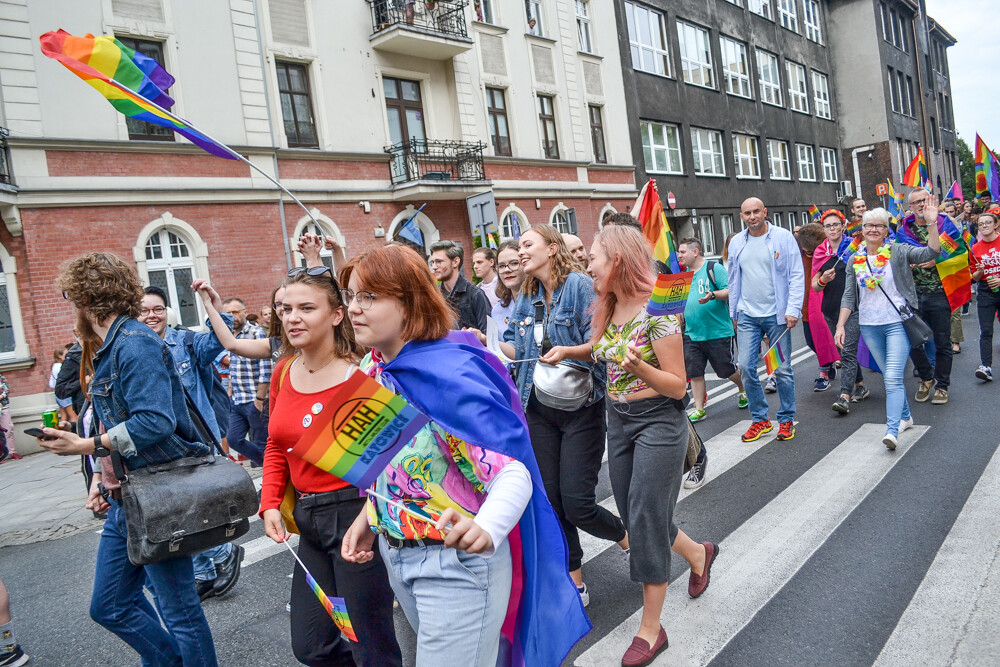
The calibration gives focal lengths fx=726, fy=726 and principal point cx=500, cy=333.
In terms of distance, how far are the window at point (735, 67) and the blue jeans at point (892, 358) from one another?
26988mm

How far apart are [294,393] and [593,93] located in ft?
74.4

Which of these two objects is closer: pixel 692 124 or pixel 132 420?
pixel 132 420

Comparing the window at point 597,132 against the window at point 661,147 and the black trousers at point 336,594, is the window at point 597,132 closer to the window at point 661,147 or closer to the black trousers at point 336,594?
the window at point 661,147

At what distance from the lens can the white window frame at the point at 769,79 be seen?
109ft

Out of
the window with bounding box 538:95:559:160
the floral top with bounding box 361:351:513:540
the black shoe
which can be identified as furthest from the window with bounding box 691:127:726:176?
the floral top with bounding box 361:351:513:540

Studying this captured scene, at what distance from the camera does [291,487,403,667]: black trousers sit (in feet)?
8.22

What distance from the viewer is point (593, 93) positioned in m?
23.5

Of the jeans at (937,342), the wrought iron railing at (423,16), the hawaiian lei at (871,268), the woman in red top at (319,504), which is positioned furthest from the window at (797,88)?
the woman in red top at (319,504)

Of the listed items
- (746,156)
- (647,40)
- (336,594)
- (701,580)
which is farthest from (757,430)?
(746,156)

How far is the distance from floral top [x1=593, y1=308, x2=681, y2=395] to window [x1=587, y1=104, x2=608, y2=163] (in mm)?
21330

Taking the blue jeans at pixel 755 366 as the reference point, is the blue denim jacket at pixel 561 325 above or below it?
above

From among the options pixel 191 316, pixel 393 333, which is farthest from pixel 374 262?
pixel 191 316

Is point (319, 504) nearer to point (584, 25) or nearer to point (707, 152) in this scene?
point (584, 25)

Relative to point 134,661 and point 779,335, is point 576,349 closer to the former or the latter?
point 134,661
